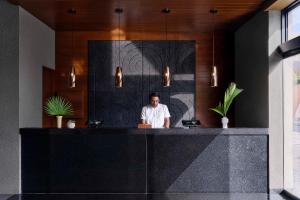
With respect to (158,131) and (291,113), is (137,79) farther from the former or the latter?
(291,113)

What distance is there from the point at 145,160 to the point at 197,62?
324 cm

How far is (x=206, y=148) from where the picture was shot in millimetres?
6176

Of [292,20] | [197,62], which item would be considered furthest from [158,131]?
[197,62]

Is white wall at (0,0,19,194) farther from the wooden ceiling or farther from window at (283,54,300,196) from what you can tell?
window at (283,54,300,196)

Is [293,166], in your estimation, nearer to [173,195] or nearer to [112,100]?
[173,195]

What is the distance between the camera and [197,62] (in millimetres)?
8680

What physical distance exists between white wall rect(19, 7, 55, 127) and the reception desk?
24.1 inches

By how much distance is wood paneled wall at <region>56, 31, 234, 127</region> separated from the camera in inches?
340

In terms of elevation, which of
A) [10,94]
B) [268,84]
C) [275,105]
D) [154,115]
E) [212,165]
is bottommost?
[212,165]

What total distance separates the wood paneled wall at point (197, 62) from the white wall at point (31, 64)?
2.21 feet

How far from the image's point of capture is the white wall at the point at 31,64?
6.40 metres

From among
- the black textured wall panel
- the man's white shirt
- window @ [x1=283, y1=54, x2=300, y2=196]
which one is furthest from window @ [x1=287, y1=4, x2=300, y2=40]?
the black textured wall panel

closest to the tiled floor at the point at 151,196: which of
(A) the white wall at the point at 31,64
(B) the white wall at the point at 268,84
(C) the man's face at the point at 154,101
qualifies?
(B) the white wall at the point at 268,84

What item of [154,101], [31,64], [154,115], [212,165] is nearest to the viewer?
[212,165]
